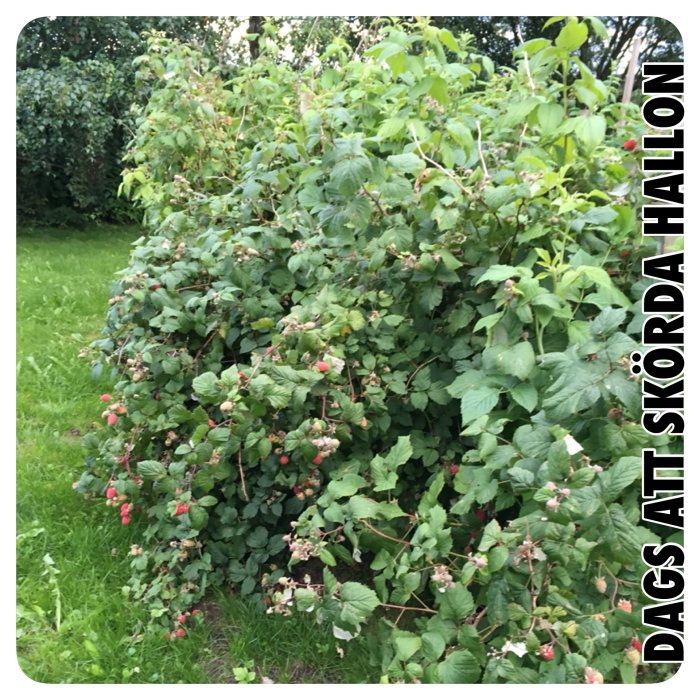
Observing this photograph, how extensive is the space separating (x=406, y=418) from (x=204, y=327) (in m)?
0.66

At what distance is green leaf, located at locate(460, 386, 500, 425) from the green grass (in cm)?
73

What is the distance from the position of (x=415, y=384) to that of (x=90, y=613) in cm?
Result: 113

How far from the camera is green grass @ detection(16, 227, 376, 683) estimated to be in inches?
63.2

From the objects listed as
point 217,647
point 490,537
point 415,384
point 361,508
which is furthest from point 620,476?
point 217,647

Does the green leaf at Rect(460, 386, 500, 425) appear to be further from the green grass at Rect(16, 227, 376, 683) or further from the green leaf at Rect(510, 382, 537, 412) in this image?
the green grass at Rect(16, 227, 376, 683)

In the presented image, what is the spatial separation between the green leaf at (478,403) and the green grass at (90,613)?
73 centimetres

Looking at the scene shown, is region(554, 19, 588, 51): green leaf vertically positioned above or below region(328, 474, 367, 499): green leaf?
above

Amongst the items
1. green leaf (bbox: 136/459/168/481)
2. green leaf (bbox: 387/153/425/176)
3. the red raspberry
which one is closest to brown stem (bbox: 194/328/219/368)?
green leaf (bbox: 136/459/168/481)

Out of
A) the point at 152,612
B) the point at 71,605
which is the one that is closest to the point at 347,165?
the point at 152,612

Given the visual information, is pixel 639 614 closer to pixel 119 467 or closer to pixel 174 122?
pixel 119 467

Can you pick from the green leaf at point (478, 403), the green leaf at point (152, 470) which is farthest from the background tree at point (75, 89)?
the green leaf at point (478, 403)

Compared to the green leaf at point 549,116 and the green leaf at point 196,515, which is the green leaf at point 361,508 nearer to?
the green leaf at point 196,515

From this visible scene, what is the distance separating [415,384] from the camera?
1.67 meters

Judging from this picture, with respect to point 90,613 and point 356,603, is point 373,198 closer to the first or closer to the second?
point 356,603
